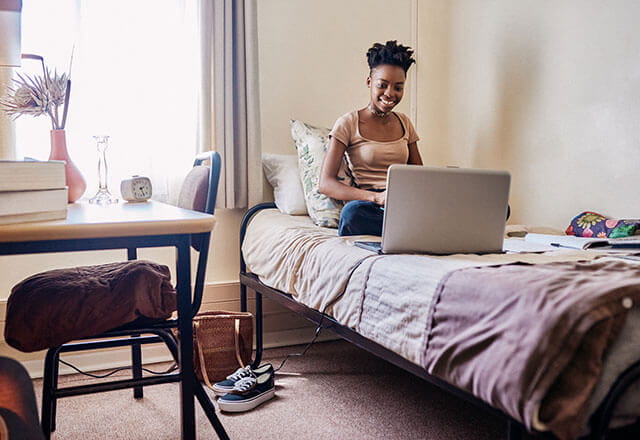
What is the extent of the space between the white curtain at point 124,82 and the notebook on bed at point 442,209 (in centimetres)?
129

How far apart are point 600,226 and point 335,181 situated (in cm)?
95

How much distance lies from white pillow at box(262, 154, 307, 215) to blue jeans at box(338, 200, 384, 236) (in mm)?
565

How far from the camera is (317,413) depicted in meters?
1.92

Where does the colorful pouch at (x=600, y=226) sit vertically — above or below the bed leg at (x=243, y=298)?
above

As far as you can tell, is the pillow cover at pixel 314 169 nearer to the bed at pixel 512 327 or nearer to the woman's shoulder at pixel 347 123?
the woman's shoulder at pixel 347 123

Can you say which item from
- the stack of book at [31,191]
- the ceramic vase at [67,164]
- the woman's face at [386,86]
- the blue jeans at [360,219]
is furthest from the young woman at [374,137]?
the stack of book at [31,191]

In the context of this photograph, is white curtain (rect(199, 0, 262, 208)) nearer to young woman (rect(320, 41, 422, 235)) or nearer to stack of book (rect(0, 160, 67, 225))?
young woman (rect(320, 41, 422, 235))

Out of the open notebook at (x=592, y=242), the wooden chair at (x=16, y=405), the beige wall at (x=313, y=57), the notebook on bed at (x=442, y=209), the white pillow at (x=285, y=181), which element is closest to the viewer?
the wooden chair at (x=16, y=405)

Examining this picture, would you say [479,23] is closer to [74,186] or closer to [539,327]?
[74,186]

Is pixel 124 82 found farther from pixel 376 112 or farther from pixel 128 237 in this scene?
pixel 128 237

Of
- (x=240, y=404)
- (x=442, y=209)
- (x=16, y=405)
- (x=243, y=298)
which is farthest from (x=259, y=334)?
(x=16, y=405)

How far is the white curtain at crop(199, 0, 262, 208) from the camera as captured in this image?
247 centimetres

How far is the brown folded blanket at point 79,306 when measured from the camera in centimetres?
131

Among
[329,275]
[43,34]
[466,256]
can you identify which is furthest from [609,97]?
[43,34]
